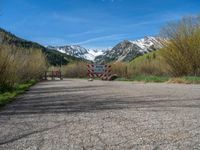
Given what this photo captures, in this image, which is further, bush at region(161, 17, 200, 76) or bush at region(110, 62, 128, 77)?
bush at region(110, 62, 128, 77)

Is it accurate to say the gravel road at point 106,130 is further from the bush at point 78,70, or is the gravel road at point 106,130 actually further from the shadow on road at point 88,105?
the bush at point 78,70

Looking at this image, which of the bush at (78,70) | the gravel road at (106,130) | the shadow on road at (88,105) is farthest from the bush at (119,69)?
the gravel road at (106,130)

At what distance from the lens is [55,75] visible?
200 ft

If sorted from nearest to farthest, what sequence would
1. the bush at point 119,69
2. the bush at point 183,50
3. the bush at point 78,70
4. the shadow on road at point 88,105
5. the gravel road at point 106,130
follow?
the gravel road at point 106,130, the shadow on road at point 88,105, the bush at point 183,50, the bush at point 119,69, the bush at point 78,70

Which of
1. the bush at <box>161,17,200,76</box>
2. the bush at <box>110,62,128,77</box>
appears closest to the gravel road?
the bush at <box>161,17,200,76</box>

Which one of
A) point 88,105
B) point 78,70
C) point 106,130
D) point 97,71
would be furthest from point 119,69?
point 106,130

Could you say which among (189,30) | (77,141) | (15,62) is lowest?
Answer: (77,141)

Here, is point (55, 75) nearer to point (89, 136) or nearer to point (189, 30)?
point (189, 30)

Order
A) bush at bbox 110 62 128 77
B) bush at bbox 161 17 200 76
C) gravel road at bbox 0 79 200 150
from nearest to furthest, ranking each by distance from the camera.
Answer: gravel road at bbox 0 79 200 150
bush at bbox 161 17 200 76
bush at bbox 110 62 128 77

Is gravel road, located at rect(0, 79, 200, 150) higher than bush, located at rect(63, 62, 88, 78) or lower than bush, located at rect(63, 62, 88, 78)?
lower

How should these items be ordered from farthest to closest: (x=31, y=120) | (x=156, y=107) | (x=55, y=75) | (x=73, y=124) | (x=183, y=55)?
(x=55, y=75) → (x=183, y=55) → (x=156, y=107) → (x=31, y=120) → (x=73, y=124)

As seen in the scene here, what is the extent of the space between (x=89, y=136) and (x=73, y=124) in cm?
116

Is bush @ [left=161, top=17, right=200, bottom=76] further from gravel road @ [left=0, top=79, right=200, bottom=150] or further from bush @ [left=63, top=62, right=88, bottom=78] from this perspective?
bush @ [left=63, top=62, right=88, bottom=78]

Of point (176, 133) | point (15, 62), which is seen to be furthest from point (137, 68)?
point (176, 133)
